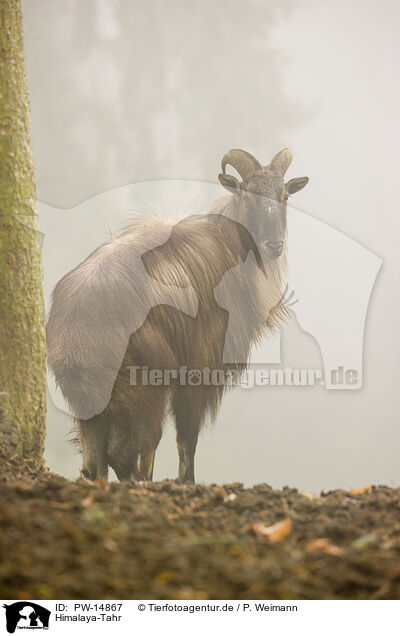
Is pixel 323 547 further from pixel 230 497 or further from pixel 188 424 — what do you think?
pixel 188 424

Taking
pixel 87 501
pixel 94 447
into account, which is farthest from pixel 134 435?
pixel 87 501

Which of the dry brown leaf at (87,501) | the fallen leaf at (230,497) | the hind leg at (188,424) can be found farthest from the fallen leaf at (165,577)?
the hind leg at (188,424)

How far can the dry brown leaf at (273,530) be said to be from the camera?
1563mm

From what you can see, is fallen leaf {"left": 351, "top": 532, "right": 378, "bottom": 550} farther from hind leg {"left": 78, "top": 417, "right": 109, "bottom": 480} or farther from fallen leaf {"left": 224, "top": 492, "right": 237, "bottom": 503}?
hind leg {"left": 78, "top": 417, "right": 109, "bottom": 480}

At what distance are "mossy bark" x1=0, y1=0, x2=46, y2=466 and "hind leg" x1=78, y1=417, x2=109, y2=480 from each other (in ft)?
1.02

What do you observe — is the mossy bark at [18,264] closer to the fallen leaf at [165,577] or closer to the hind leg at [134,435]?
the hind leg at [134,435]

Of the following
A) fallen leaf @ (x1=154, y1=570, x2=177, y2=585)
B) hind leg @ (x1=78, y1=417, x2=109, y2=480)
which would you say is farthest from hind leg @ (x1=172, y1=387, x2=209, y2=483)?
fallen leaf @ (x1=154, y1=570, x2=177, y2=585)

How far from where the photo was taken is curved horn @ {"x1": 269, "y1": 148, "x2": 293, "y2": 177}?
3188 millimetres

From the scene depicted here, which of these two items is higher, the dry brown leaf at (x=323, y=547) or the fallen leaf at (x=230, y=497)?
the fallen leaf at (x=230, y=497)

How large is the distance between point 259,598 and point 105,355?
1.44 metres

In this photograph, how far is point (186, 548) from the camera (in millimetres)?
1391

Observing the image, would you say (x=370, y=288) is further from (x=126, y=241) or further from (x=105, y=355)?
(x=105, y=355)
